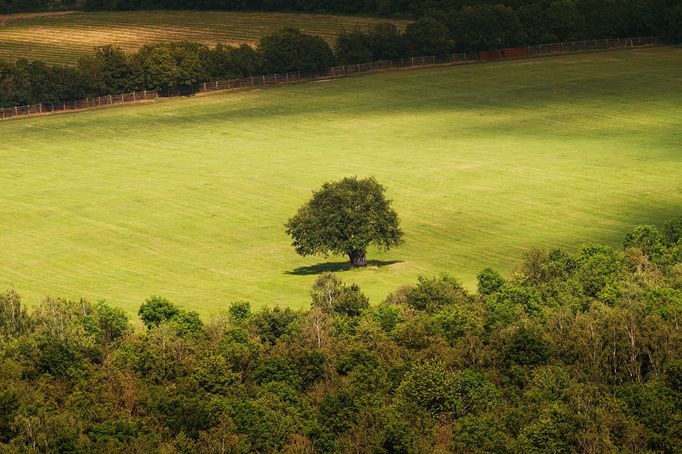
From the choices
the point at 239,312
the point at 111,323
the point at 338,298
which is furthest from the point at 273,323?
the point at 111,323

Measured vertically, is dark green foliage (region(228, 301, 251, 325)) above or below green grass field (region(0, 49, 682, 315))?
above

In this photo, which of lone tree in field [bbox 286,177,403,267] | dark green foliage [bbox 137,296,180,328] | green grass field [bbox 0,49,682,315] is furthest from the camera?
lone tree in field [bbox 286,177,403,267]

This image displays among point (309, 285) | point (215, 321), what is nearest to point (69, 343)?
point (215, 321)

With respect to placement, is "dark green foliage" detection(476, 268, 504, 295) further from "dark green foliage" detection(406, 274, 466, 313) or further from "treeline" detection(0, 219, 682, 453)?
"dark green foliage" detection(406, 274, 466, 313)

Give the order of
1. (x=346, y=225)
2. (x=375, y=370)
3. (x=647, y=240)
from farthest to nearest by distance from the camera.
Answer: (x=346, y=225) → (x=647, y=240) → (x=375, y=370)

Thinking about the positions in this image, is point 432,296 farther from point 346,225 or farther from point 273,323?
point 346,225


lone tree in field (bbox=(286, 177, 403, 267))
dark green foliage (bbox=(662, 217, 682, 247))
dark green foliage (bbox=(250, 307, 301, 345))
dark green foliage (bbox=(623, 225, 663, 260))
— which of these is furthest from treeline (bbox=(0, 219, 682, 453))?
lone tree in field (bbox=(286, 177, 403, 267))

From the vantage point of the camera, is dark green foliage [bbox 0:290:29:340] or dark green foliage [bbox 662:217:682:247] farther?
dark green foliage [bbox 662:217:682:247]

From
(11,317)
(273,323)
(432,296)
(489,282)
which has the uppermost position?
(11,317)
